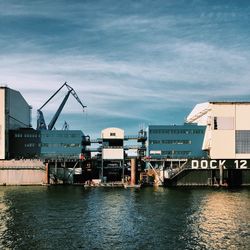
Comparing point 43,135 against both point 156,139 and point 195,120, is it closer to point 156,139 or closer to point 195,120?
point 156,139

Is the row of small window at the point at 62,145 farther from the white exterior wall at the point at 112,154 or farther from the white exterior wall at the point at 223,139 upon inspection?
the white exterior wall at the point at 223,139

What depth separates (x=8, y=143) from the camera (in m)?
149

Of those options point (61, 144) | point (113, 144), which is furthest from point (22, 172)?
point (113, 144)

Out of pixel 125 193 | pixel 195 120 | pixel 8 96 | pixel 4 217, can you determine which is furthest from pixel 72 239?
pixel 195 120

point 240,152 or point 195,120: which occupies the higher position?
point 195,120

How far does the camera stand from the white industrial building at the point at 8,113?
141750mm

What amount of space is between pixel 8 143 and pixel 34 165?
15.9 meters

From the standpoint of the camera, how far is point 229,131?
13688cm

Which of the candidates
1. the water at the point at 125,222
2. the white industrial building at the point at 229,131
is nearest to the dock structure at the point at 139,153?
the white industrial building at the point at 229,131

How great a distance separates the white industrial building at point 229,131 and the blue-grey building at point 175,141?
9105 mm

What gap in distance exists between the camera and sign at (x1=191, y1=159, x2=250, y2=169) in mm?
132875

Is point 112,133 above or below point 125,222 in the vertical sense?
above

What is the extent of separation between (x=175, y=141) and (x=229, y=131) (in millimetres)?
18889

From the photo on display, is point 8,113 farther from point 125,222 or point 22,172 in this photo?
point 125,222
